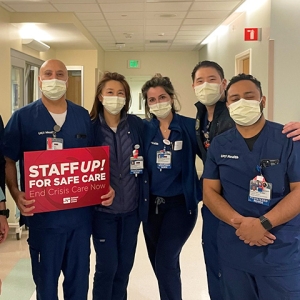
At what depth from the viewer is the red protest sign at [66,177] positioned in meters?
1.88

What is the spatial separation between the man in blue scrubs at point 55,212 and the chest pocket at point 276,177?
0.88 m

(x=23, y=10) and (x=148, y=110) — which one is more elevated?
(x=23, y=10)

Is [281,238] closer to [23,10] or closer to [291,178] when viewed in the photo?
[291,178]

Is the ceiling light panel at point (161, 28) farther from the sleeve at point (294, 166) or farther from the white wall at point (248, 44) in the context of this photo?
the sleeve at point (294, 166)

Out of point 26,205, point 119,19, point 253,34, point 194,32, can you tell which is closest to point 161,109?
point 26,205

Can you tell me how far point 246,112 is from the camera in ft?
5.81

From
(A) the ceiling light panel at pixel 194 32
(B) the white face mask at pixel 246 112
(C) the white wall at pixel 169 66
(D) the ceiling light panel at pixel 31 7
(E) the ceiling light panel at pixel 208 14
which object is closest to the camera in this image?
(B) the white face mask at pixel 246 112

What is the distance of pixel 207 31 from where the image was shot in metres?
7.31

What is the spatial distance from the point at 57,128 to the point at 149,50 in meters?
8.56

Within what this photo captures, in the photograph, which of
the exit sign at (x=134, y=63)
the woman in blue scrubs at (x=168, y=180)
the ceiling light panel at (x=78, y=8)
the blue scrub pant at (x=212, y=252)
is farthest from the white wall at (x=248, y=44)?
the blue scrub pant at (x=212, y=252)

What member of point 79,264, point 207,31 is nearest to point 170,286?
point 79,264

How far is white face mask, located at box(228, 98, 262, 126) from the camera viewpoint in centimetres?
177

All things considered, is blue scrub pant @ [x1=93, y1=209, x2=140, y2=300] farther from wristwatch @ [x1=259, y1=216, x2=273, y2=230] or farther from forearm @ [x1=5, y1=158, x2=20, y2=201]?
wristwatch @ [x1=259, y1=216, x2=273, y2=230]

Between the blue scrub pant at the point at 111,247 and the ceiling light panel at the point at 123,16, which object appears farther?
the ceiling light panel at the point at 123,16
